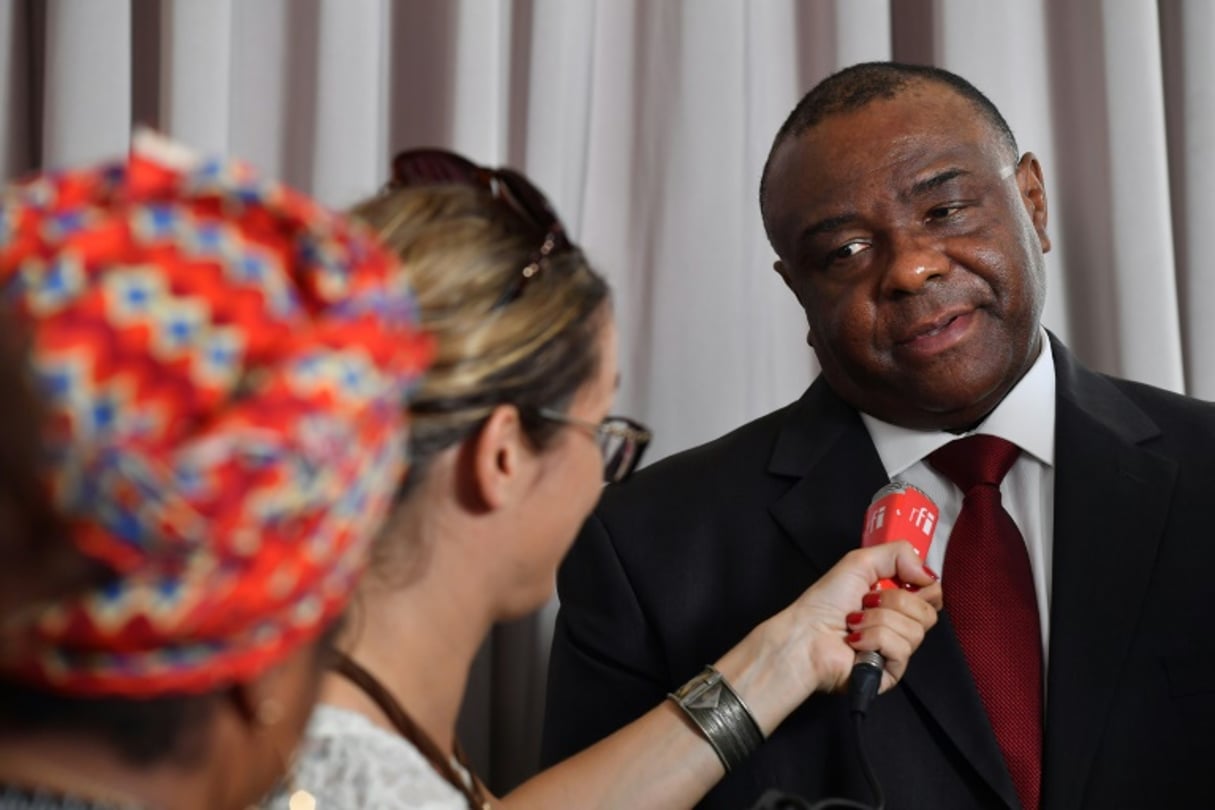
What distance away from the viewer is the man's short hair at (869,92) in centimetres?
176

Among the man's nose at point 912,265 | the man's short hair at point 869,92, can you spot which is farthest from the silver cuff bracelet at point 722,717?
the man's short hair at point 869,92

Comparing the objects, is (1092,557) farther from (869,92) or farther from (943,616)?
(869,92)

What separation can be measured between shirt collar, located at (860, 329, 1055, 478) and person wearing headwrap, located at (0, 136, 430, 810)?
3.69 ft

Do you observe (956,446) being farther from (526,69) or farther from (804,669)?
(526,69)

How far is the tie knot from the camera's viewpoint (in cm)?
165

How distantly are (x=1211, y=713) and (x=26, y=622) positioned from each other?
4.13ft

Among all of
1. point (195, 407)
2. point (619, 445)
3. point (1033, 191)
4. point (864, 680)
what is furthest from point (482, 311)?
point (1033, 191)

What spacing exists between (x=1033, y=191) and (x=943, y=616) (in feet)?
1.86

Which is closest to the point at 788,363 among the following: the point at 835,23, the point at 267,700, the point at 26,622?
the point at 835,23

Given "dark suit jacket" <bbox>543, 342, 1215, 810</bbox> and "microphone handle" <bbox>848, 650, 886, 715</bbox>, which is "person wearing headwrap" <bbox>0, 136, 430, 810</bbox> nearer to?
"microphone handle" <bbox>848, 650, 886, 715</bbox>

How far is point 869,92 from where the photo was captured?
69.2 inches

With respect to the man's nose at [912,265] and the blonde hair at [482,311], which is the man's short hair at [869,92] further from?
the blonde hair at [482,311]

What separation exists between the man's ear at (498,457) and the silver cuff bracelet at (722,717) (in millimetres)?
542

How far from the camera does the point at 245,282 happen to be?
2.03 ft
